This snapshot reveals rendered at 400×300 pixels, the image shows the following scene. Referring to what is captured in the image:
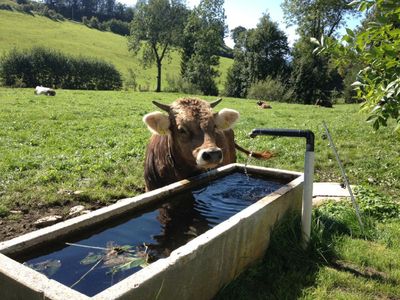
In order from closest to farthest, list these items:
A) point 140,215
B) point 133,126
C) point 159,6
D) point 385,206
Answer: point 140,215, point 385,206, point 133,126, point 159,6

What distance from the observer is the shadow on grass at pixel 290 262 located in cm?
353

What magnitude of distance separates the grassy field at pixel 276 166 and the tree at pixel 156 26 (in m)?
38.0

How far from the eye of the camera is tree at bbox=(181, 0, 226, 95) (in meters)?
51.5

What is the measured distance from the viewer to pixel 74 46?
65.9 meters

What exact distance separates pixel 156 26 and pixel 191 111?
163 feet

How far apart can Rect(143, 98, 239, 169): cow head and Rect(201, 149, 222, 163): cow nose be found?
25 centimetres

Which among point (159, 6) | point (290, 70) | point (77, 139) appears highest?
point (159, 6)

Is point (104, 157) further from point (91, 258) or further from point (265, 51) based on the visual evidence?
point (265, 51)

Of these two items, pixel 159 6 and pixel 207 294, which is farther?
pixel 159 6

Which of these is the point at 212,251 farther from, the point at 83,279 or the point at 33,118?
the point at 33,118

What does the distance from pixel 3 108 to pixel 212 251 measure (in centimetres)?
1730

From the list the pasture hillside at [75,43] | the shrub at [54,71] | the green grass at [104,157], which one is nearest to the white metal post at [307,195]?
the green grass at [104,157]

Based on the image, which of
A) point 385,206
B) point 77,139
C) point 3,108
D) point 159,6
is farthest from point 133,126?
point 159,6

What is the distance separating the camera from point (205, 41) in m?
53.9
